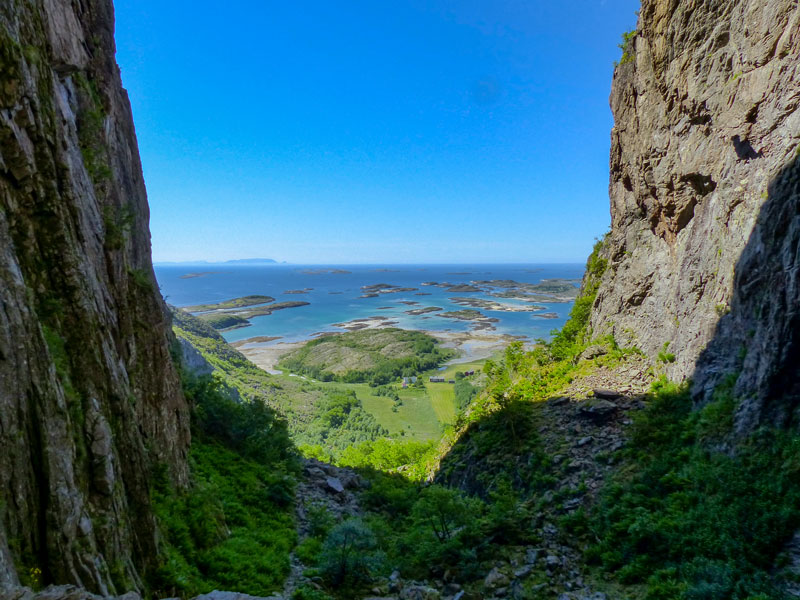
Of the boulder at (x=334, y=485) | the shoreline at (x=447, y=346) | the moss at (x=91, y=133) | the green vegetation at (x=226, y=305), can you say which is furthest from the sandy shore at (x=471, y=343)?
the green vegetation at (x=226, y=305)

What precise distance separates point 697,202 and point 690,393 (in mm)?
9049

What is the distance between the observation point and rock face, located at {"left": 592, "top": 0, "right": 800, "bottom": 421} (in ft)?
40.9

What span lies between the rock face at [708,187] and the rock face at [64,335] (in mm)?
17267

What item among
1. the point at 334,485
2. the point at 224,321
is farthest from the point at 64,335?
the point at 224,321

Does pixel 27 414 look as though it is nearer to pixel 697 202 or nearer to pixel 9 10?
pixel 9 10

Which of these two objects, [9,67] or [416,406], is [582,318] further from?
[416,406]

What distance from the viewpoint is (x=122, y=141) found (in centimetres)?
1316

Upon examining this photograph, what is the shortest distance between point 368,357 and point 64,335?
87.8 meters

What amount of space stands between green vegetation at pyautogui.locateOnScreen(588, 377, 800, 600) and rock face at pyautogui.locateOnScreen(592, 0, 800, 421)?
1798mm

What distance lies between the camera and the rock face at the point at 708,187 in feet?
40.9

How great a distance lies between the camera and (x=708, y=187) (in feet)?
56.5

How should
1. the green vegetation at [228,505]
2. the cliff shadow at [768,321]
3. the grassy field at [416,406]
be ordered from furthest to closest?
the grassy field at [416,406] < the cliff shadow at [768,321] < the green vegetation at [228,505]

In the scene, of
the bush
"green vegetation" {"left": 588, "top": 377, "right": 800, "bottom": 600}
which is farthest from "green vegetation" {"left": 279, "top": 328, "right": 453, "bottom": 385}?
the bush

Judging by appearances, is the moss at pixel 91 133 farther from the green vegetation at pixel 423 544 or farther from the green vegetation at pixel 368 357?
the green vegetation at pixel 368 357
